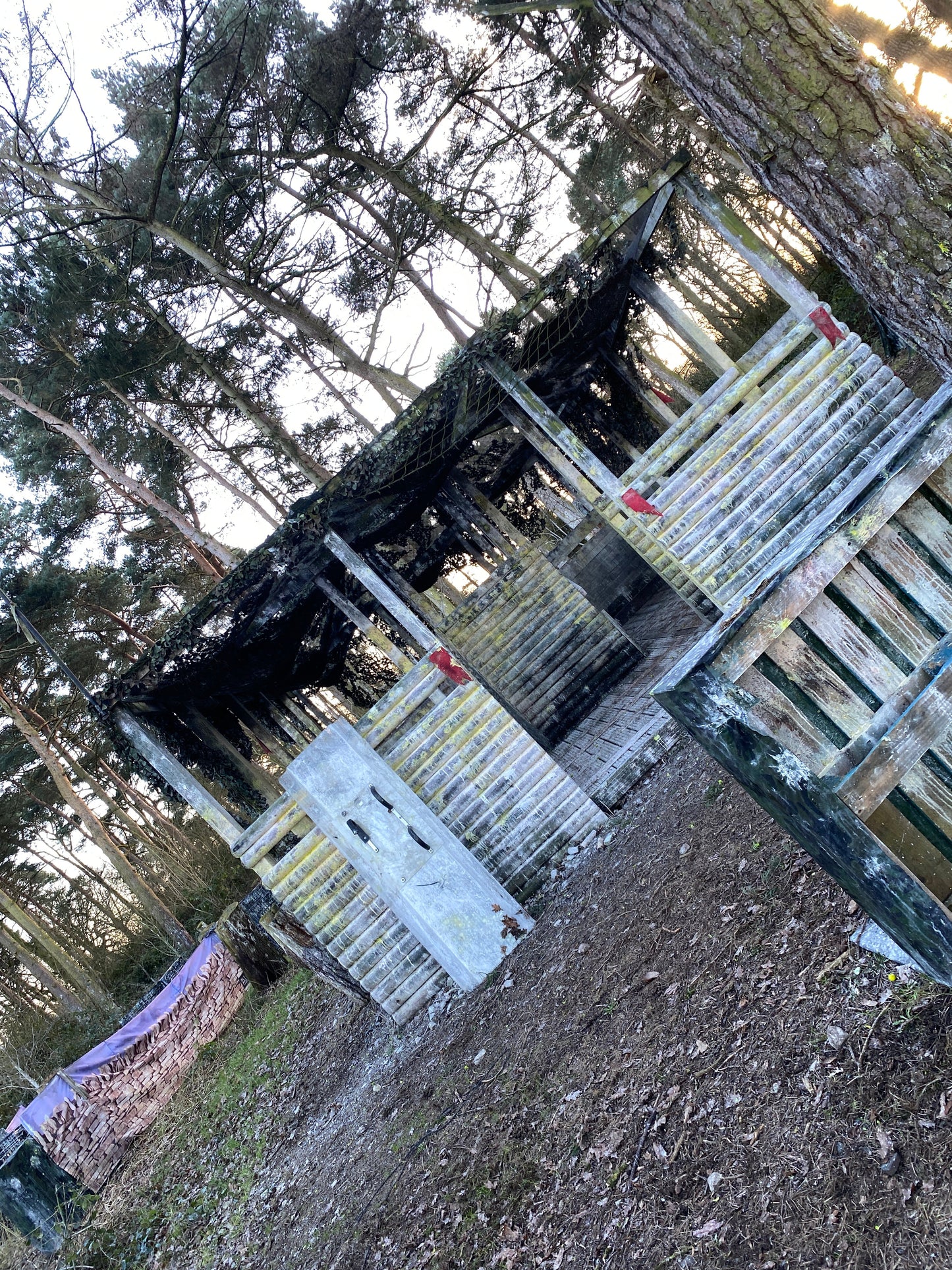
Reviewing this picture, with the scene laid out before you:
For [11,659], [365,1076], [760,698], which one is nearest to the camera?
[760,698]

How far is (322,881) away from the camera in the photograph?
7.34 metres

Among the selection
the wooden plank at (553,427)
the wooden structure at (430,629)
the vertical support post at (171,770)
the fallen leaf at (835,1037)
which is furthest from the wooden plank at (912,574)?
the vertical support post at (171,770)

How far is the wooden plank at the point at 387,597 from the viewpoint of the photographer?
7.47 m

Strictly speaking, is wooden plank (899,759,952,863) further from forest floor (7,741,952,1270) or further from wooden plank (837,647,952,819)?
forest floor (7,741,952,1270)

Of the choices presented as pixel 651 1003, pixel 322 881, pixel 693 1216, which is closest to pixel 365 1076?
pixel 322 881

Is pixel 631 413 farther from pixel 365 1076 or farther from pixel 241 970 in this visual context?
pixel 241 970

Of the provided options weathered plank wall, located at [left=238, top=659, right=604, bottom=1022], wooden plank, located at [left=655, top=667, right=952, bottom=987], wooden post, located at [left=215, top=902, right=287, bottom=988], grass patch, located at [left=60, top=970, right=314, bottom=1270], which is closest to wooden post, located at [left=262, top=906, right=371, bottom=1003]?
grass patch, located at [left=60, top=970, right=314, bottom=1270]

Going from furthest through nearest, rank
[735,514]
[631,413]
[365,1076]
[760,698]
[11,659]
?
[11,659] → [631,413] → [365,1076] → [735,514] → [760,698]

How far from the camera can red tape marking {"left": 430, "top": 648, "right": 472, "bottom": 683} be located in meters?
7.40

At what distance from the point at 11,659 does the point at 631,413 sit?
1383cm

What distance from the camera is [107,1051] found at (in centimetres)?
1180

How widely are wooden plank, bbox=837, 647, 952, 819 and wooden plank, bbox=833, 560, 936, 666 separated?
21cm

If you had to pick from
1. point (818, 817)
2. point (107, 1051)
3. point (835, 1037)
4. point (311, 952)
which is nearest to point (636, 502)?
point (835, 1037)

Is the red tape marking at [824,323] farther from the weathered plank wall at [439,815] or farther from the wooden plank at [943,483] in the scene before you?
the wooden plank at [943,483]
